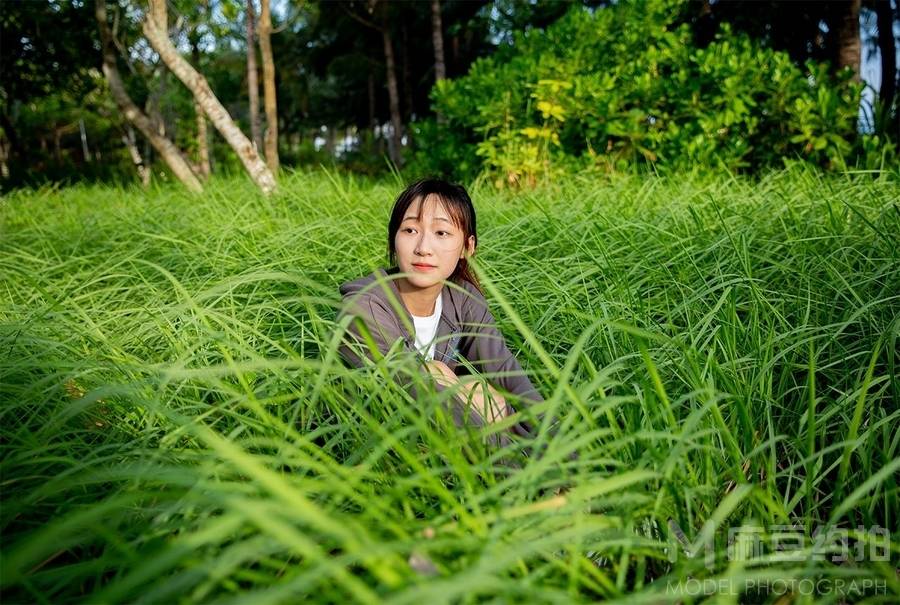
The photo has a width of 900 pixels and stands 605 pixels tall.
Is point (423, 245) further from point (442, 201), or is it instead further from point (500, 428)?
point (500, 428)

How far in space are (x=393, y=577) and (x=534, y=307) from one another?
1339 millimetres

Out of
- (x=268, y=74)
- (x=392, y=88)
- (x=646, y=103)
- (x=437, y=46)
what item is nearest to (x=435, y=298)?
(x=646, y=103)

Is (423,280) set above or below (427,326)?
above

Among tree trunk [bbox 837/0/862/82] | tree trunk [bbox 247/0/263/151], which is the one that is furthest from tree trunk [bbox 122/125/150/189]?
tree trunk [bbox 837/0/862/82]

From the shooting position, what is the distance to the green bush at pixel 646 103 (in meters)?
3.96

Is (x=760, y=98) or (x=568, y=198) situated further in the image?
(x=760, y=98)

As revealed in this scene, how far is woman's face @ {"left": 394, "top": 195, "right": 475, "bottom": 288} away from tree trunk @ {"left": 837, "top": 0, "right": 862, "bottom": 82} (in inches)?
166

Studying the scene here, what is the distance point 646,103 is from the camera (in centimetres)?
433

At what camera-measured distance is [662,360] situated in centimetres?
149

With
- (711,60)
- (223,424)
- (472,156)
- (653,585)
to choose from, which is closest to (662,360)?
(653,585)

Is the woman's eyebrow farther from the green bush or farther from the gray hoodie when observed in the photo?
the green bush

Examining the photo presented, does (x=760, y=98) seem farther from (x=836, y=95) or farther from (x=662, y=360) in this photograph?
(x=662, y=360)

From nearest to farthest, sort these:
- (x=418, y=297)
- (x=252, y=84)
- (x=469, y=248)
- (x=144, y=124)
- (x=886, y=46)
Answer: (x=418, y=297) → (x=469, y=248) → (x=144, y=124) → (x=886, y=46) → (x=252, y=84)

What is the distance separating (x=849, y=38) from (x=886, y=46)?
351 cm
